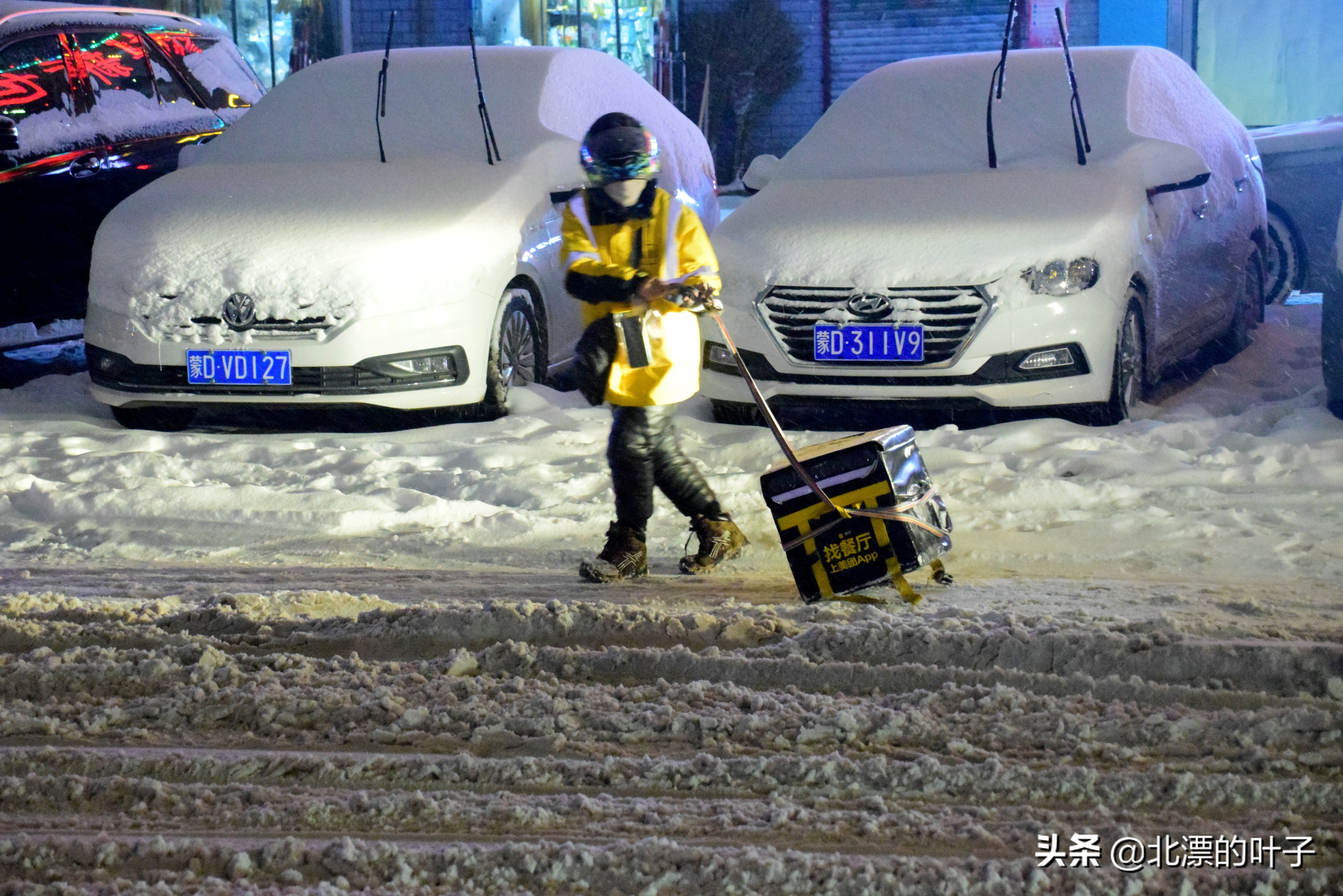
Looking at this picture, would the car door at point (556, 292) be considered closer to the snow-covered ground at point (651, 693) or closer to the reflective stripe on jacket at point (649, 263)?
the snow-covered ground at point (651, 693)

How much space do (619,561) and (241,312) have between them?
263 centimetres

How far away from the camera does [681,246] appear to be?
4.37 meters

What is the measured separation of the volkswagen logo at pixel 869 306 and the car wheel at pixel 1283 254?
4824mm

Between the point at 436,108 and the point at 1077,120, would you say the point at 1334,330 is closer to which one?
the point at 1077,120

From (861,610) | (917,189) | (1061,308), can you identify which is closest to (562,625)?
(861,610)

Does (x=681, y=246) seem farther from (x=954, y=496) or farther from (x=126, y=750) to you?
(x=126, y=750)

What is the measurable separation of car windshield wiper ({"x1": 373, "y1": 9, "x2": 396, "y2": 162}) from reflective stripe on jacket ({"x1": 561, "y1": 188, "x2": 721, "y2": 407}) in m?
3.42

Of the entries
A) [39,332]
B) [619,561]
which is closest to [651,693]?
[619,561]

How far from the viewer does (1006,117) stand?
24.1 ft

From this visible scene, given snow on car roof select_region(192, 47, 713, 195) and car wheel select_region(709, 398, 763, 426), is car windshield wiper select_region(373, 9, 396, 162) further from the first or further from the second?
car wheel select_region(709, 398, 763, 426)

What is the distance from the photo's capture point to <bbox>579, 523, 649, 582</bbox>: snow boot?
14.9 ft

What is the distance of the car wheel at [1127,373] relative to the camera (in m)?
6.35

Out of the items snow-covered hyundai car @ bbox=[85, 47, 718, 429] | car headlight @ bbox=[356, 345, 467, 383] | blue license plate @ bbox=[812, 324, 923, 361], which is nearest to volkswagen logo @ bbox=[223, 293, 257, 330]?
snow-covered hyundai car @ bbox=[85, 47, 718, 429]

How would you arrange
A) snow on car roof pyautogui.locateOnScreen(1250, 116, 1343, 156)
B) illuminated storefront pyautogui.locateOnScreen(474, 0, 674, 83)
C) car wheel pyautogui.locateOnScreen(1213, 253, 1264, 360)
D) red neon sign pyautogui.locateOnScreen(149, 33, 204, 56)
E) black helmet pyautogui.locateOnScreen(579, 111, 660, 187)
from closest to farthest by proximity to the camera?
black helmet pyautogui.locateOnScreen(579, 111, 660, 187) < car wheel pyautogui.locateOnScreen(1213, 253, 1264, 360) < red neon sign pyautogui.locateOnScreen(149, 33, 204, 56) < snow on car roof pyautogui.locateOnScreen(1250, 116, 1343, 156) < illuminated storefront pyautogui.locateOnScreen(474, 0, 674, 83)
